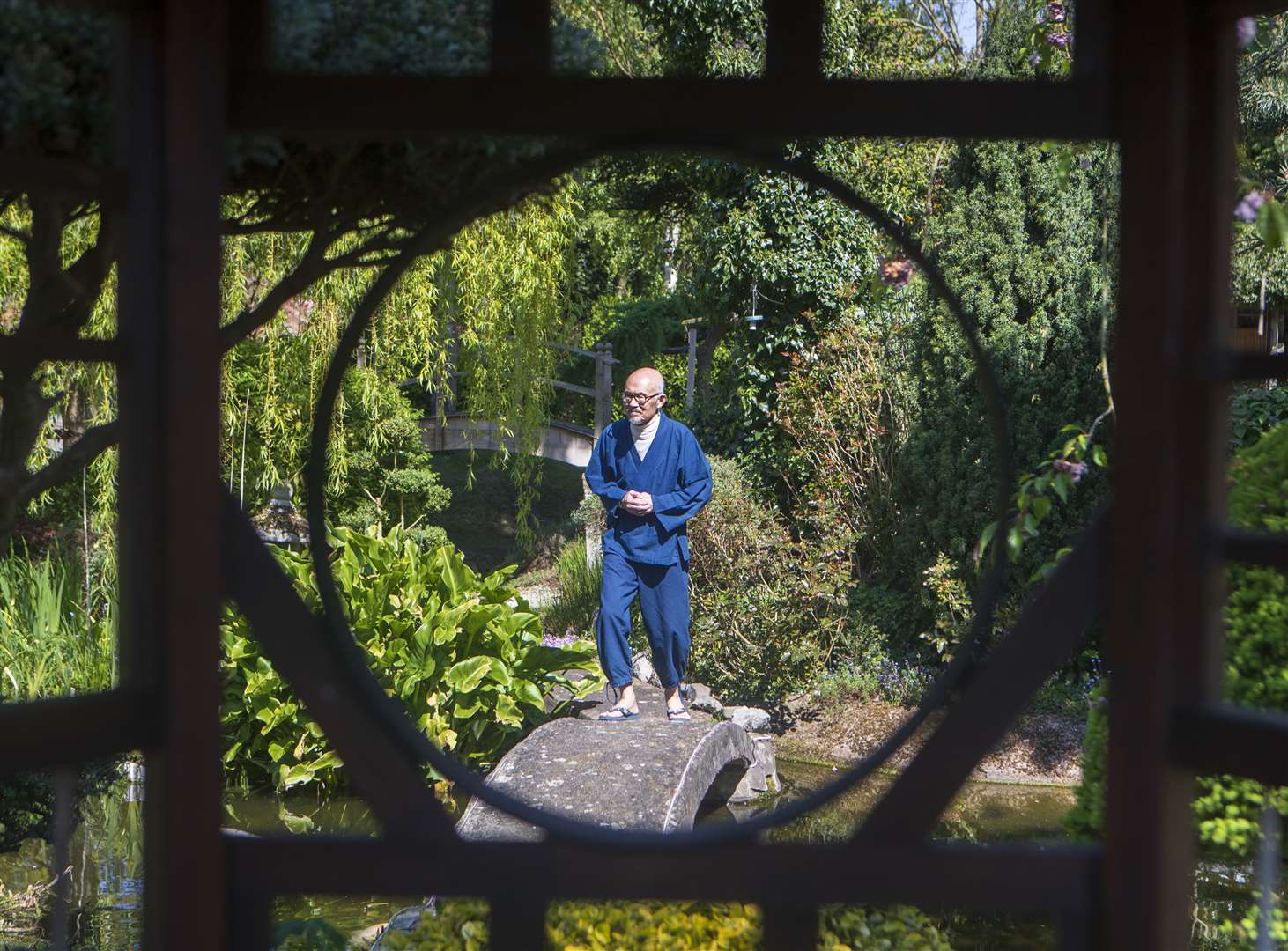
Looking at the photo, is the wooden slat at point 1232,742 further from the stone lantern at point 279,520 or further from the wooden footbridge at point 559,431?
the wooden footbridge at point 559,431

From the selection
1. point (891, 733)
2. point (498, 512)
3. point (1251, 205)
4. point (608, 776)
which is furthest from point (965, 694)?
point (498, 512)

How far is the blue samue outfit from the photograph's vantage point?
4.65 m

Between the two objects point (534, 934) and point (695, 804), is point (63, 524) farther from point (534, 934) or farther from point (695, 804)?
point (534, 934)

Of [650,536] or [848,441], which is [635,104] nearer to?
[650,536]

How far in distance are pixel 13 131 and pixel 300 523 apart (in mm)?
5963

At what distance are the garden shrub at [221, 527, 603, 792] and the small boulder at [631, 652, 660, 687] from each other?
1.54m

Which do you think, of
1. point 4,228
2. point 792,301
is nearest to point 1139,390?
point 4,228

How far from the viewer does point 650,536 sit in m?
4.73

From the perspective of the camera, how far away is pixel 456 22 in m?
1.20

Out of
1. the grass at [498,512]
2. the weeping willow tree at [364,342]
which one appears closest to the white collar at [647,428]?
the weeping willow tree at [364,342]

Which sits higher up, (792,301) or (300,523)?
(792,301)

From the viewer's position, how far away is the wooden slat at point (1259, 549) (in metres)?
1.07

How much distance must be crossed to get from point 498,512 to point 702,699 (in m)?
5.60

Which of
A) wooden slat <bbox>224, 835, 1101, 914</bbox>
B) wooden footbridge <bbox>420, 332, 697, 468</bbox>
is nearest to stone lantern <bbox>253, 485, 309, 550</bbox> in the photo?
wooden footbridge <bbox>420, 332, 697, 468</bbox>
